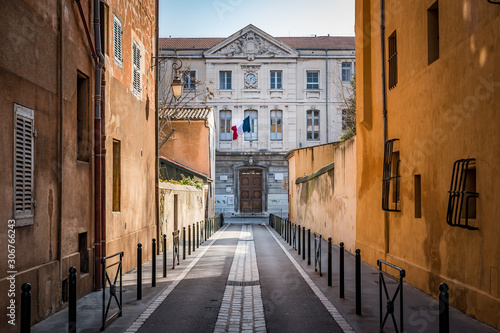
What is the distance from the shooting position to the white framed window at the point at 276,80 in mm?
48312

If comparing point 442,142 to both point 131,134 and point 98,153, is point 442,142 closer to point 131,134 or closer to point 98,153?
point 98,153

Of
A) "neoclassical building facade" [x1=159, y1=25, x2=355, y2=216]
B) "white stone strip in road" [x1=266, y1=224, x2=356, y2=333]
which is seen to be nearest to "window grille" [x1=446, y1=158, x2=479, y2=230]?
"white stone strip in road" [x1=266, y1=224, x2=356, y2=333]

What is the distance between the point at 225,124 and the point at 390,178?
116ft

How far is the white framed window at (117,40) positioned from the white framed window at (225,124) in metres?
34.2

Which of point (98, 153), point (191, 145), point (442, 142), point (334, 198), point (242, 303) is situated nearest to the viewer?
point (242, 303)

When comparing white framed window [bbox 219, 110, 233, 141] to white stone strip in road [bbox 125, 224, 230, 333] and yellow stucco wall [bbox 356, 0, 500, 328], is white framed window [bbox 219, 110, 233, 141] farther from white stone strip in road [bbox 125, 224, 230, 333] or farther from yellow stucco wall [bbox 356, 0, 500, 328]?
white stone strip in road [bbox 125, 224, 230, 333]

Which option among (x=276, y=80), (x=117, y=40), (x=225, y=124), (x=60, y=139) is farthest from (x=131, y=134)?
(x=276, y=80)

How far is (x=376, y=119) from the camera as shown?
15.2 meters

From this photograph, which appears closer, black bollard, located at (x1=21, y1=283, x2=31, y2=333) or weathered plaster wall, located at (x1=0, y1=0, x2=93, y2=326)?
black bollard, located at (x1=21, y1=283, x2=31, y2=333)

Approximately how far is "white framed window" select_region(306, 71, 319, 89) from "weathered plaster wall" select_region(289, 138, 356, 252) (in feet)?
56.6

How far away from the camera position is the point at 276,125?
4841cm

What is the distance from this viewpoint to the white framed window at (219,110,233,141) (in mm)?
47844

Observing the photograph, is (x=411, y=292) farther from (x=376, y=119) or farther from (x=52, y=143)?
(x=52, y=143)

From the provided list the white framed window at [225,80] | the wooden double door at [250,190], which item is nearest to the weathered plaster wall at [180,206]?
the wooden double door at [250,190]
